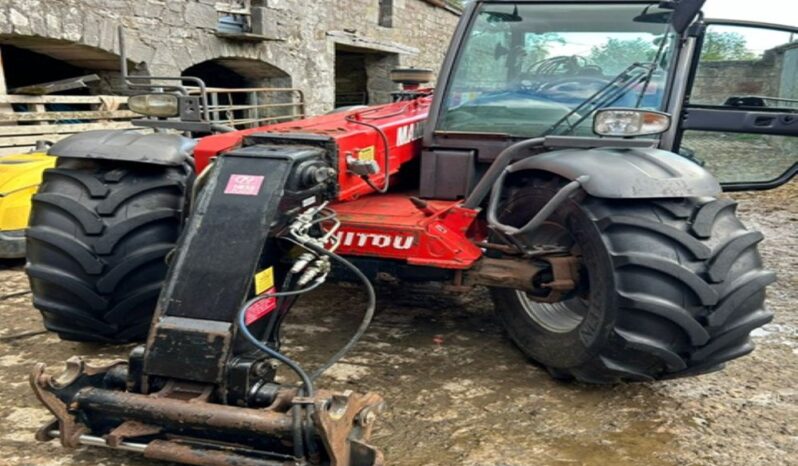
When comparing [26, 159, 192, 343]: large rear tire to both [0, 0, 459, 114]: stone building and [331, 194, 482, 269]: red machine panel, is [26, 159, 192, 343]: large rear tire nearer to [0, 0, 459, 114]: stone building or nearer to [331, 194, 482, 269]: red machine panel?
[331, 194, 482, 269]: red machine panel

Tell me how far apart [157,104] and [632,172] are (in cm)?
227

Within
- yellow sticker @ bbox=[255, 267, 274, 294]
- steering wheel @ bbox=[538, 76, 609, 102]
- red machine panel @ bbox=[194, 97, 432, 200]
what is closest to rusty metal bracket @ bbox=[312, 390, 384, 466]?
yellow sticker @ bbox=[255, 267, 274, 294]

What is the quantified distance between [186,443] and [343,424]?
486mm

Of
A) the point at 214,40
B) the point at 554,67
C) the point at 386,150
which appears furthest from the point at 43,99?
the point at 554,67

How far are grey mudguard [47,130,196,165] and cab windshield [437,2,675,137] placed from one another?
4.27ft

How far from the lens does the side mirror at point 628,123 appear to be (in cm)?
271

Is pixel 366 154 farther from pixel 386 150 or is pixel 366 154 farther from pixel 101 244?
pixel 101 244

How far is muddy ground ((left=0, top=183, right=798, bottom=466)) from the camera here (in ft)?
7.75

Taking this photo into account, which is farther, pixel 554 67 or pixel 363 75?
pixel 363 75

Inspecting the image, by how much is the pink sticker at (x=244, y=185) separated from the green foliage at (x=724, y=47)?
8.96ft

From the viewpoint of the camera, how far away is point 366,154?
308 cm

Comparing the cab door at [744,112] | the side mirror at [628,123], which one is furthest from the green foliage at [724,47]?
the side mirror at [628,123]

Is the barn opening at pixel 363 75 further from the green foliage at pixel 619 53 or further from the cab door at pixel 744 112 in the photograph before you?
the green foliage at pixel 619 53

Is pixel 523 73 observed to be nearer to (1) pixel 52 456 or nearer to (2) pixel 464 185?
(2) pixel 464 185
